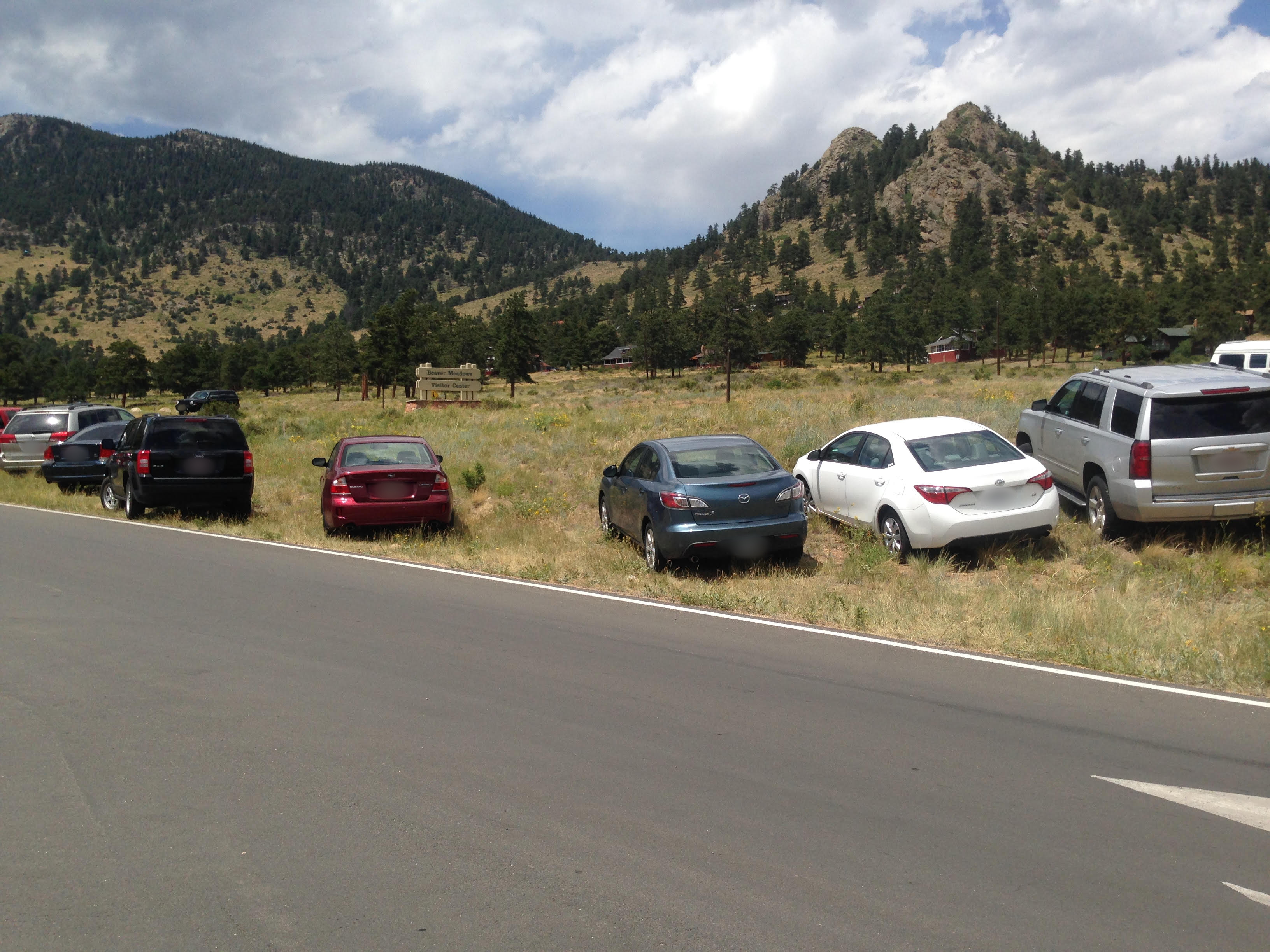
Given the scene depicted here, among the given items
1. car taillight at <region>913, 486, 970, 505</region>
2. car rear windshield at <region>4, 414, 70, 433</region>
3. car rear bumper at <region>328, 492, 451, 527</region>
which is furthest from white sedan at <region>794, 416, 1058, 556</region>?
car rear windshield at <region>4, 414, 70, 433</region>

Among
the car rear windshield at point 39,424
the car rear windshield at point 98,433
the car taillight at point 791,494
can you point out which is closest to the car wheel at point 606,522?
the car taillight at point 791,494

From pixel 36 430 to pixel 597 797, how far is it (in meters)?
22.8

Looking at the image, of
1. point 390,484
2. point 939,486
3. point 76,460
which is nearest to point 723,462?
point 939,486

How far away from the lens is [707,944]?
128 inches

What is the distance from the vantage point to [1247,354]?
65.4ft

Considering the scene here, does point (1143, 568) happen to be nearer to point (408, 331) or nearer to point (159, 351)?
point (408, 331)

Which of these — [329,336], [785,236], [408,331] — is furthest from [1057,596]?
[785,236]

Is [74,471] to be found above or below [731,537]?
above

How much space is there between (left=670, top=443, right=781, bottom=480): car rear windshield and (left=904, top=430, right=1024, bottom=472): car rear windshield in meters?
1.74

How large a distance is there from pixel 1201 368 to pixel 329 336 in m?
90.2

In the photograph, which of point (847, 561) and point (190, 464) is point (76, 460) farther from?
point (847, 561)

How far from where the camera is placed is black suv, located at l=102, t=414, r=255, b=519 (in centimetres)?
1513

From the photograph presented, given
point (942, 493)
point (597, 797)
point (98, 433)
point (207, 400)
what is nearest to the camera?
point (597, 797)

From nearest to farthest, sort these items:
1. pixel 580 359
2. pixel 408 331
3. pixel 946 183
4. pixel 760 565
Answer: pixel 760 565 → pixel 408 331 → pixel 580 359 → pixel 946 183
